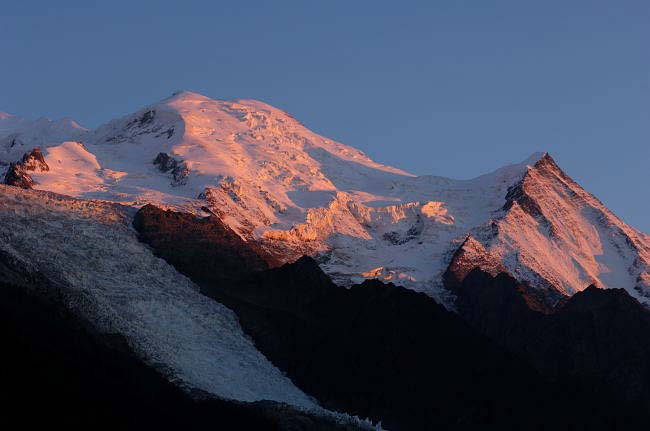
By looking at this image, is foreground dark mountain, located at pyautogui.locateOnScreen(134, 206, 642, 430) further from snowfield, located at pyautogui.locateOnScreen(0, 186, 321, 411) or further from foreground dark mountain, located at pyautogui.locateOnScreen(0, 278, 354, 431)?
foreground dark mountain, located at pyautogui.locateOnScreen(0, 278, 354, 431)

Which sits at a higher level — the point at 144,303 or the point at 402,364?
the point at 402,364

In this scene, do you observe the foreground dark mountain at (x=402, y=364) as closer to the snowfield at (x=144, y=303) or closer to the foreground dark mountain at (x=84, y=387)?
the snowfield at (x=144, y=303)

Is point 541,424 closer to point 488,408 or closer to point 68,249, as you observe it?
point 488,408

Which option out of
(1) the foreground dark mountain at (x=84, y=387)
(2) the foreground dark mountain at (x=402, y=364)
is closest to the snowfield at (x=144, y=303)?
(2) the foreground dark mountain at (x=402, y=364)

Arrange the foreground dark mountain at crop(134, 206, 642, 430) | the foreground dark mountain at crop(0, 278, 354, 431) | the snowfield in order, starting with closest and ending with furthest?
1. the foreground dark mountain at crop(0, 278, 354, 431)
2. the snowfield
3. the foreground dark mountain at crop(134, 206, 642, 430)

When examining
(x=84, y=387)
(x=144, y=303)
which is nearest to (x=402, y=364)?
(x=144, y=303)

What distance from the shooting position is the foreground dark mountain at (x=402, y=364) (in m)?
177

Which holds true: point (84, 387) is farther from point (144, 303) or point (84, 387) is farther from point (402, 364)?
point (402, 364)

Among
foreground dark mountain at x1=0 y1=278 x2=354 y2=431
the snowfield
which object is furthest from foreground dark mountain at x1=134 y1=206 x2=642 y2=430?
foreground dark mountain at x1=0 y1=278 x2=354 y2=431

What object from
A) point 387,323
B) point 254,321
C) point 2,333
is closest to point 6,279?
point 2,333

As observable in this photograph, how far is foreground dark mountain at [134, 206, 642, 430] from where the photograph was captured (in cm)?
17725

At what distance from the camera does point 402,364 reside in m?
186

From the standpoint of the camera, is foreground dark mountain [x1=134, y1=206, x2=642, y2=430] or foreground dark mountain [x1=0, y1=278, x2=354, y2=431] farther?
foreground dark mountain [x1=134, y1=206, x2=642, y2=430]

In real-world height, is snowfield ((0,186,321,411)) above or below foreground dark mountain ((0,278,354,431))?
above
